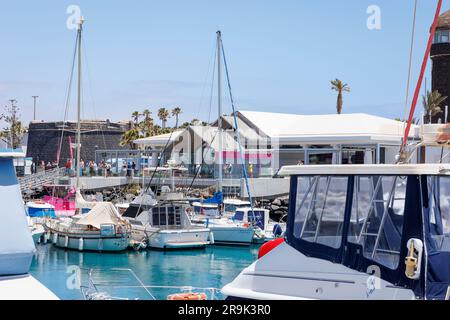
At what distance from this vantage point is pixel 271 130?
60344mm

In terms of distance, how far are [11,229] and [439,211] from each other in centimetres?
552

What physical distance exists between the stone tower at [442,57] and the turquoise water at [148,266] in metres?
33.6

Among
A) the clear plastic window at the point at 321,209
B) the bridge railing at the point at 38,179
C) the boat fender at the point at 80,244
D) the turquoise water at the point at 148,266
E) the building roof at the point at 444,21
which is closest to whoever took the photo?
the clear plastic window at the point at 321,209

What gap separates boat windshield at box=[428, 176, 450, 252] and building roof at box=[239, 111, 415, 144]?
43.7 meters

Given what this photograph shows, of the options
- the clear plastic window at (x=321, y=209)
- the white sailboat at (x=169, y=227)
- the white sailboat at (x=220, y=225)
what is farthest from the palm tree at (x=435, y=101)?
the clear plastic window at (x=321, y=209)

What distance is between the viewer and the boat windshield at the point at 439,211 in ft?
29.7

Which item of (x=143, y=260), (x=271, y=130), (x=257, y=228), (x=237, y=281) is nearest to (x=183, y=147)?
(x=271, y=130)

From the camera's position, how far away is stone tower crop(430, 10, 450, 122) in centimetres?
6506

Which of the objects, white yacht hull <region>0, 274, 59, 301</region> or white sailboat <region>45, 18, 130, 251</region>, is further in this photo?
white sailboat <region>45, 18, 130, 251</region>

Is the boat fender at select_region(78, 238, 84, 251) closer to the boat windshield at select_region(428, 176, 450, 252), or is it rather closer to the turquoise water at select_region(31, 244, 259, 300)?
the turquoise water at select_region(31, 244, 259, 300)

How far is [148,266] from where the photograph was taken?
113ft

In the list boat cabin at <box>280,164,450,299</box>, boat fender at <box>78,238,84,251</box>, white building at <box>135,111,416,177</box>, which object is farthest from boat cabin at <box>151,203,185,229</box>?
boat cabin at <box>280,164,450,299</box>

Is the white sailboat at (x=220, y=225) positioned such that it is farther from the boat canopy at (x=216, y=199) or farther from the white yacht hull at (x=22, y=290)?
the white yacht hull at (x=22, y=290)
